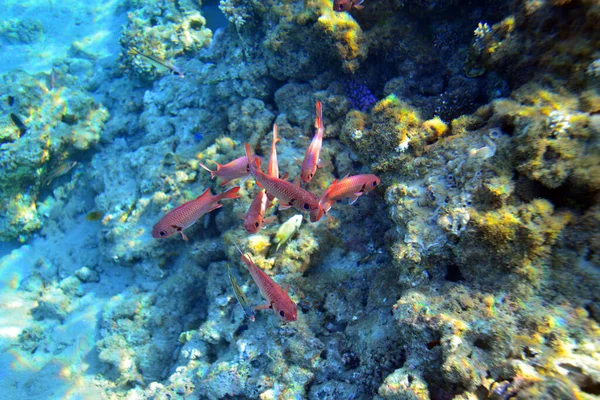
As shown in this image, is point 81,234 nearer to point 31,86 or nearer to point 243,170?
point 31,86

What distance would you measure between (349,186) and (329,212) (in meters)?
1.16

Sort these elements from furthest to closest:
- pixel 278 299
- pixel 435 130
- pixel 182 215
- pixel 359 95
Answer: pixel 359 95 < pixel 182 215 < pixel 435 130 < pixel 278 299

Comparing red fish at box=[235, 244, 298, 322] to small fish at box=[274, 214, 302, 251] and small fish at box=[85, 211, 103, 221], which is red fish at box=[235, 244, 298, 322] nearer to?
small fish at box=[274, 214, 302, 251]

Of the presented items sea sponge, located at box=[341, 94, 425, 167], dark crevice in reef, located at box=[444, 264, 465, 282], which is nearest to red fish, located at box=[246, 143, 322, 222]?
sea sponge, located at box=[341, 94, 425, 167]

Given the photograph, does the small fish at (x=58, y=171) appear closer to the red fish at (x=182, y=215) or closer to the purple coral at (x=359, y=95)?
the red fish at (x=182, y=215)

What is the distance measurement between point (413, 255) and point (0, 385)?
7.51 metres

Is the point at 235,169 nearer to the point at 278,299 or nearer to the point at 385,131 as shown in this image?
the point at 278,299

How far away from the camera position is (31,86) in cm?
748

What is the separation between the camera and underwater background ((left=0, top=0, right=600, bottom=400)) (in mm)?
2404

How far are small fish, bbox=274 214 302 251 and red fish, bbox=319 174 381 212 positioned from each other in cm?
69

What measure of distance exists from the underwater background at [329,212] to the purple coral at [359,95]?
0.14 ft

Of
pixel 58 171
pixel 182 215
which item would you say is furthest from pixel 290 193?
pixel 58 171

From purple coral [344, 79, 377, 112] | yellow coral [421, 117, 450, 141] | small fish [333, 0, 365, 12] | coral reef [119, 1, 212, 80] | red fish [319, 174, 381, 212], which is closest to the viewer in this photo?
red fish [319, 174, 381, 212]

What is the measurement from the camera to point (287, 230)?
3.97 m
